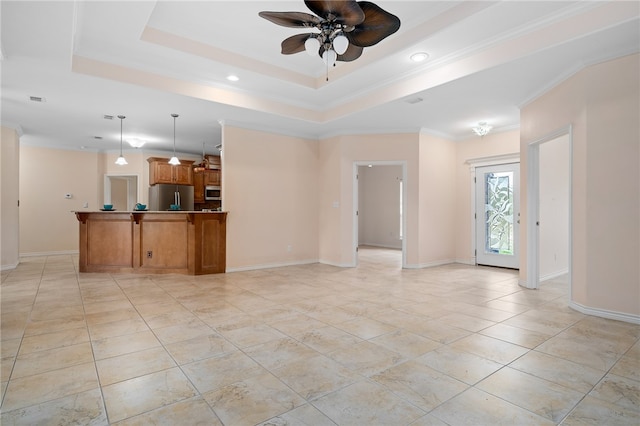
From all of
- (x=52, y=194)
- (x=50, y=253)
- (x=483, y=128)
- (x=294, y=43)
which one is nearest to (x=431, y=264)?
(x=483, y=128)

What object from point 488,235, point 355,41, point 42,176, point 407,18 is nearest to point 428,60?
point 407,18

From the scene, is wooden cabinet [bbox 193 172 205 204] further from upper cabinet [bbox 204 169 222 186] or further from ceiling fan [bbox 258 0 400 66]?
ceiling fan [bbox 258 0 400 66]

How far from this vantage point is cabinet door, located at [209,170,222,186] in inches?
372

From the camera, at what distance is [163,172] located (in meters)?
8.88

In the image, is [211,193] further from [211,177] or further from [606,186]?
[606,186]

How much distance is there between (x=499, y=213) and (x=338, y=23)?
5.43 meters

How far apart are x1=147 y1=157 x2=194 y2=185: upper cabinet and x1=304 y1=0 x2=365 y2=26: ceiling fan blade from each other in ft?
24.9

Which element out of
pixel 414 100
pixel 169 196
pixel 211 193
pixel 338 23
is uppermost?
pixel 414 100

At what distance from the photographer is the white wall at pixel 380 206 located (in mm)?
10188

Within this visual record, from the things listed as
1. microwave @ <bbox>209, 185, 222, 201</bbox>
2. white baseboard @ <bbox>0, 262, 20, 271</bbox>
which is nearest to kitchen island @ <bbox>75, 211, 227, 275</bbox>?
white baseboard @ <bbox>0, 262, 20, 271</bbox>

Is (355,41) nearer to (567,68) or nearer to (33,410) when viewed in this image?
(567,68)

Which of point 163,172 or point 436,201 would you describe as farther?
point 163,172

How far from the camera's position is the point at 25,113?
5715 mm

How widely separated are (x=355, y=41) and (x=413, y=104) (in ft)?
8.06
